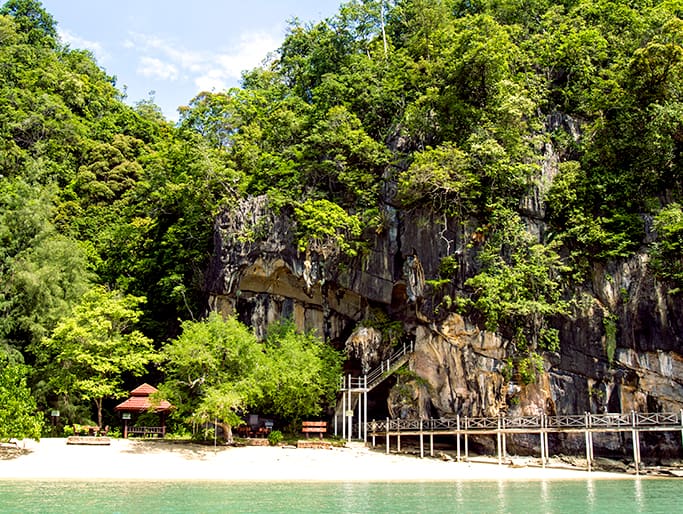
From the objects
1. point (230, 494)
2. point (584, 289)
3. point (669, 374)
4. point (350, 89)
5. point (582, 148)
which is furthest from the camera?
point (350, 89)

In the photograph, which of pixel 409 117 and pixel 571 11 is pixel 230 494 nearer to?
pixel 409 117

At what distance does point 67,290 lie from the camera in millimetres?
34750

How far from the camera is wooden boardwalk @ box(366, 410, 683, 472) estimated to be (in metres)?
26.2

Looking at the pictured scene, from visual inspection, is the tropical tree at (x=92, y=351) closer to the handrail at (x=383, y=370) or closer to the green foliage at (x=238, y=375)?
the green foliage at (x=238, y=375)

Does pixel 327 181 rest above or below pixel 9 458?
above

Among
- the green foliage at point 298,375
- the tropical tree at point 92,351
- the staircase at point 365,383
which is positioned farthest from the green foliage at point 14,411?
the staircase at point 365,383

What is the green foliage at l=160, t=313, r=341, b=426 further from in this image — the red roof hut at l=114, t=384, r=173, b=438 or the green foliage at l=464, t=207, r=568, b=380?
the green foliage at l=464, t=207, r=568, b=380

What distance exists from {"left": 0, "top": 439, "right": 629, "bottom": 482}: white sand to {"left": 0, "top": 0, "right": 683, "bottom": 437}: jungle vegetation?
1.85m

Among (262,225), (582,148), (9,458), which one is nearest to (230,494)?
(9,458)

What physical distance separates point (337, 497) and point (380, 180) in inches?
826

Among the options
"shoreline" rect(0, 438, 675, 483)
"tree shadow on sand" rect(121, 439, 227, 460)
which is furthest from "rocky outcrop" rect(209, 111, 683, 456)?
"tree shadow on sand" rect(121, 439, 227, 460)

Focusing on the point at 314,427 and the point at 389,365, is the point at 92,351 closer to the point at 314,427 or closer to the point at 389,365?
the point at 314,427

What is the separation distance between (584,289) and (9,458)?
2465 cm

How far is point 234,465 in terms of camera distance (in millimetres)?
26266
